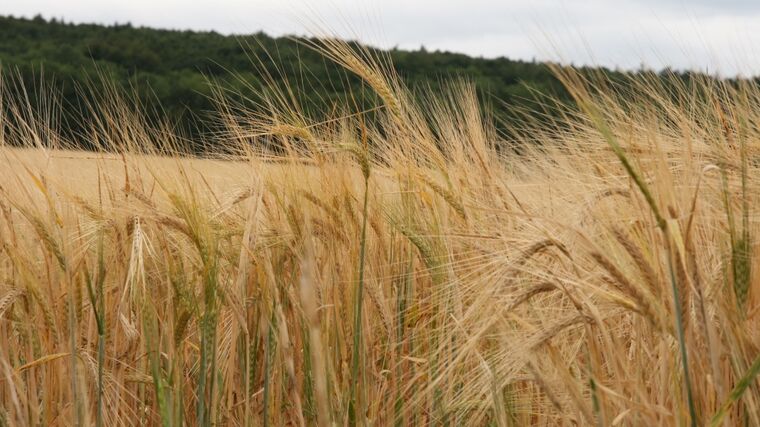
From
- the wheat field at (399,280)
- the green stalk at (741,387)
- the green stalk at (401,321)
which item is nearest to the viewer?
the green stalk at (741,387)

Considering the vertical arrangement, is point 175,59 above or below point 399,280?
above

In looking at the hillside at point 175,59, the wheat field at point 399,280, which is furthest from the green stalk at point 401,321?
the hillside at point 175,59

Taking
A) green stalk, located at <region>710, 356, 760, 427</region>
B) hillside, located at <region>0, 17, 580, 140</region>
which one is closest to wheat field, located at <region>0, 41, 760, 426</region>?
green stalk, located at <region>710, 356, 760, 427</region>

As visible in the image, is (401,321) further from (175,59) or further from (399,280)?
(175,59)

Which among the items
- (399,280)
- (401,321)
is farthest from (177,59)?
(401,321)

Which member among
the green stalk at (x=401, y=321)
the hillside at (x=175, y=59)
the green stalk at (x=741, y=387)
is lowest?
the green stalk at (x=401, y=321)

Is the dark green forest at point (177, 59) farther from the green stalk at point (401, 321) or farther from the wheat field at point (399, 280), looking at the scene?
the green stalk at point (401, 321)

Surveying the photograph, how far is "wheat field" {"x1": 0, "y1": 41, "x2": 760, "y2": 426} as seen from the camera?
96 cm

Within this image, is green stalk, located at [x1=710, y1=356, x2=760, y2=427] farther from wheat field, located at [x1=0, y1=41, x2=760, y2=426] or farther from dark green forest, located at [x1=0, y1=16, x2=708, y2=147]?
dark green forest, located at [x1=0, y1=16, x2=708, y2=147]

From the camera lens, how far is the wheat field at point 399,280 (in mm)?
962

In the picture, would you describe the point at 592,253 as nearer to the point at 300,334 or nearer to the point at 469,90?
the point at 300,334

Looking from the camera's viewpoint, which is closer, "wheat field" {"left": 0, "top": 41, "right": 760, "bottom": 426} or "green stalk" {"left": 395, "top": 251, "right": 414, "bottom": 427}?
"wheat field" {"left": 0, "top": 41, "right": 760, "bottom": 426}

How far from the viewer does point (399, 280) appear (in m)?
1.75

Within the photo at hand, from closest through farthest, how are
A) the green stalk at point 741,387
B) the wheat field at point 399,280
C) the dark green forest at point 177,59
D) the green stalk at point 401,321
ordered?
the green stalk at point 741,387
the wheat field at point 399,280
the green stalk at point 401,321
the dark green forest at point 177,59
